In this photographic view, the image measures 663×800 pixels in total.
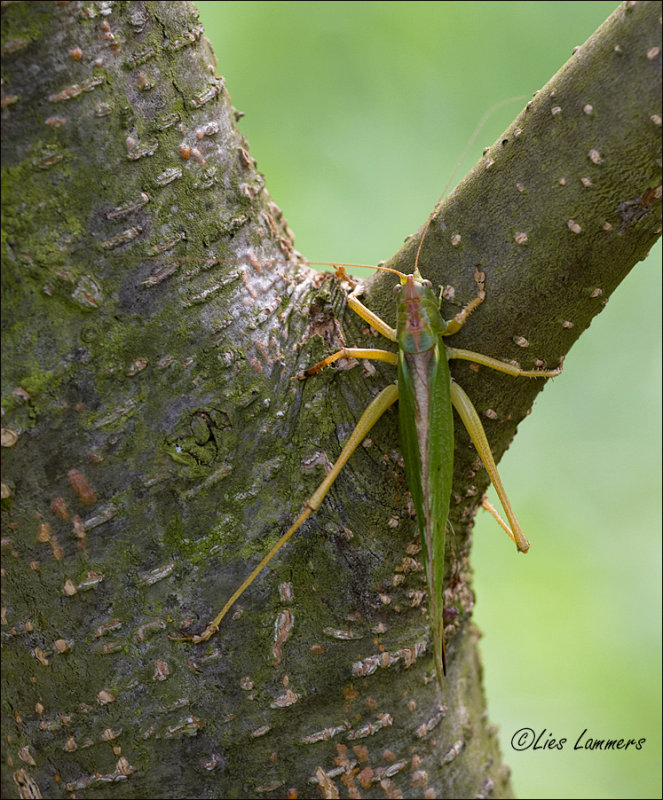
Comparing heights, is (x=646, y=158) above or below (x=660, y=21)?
below

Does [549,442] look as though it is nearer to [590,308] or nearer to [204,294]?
[590,308]

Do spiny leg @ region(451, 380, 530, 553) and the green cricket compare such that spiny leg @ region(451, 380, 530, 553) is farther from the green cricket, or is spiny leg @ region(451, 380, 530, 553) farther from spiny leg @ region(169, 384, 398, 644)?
spiny leg @ region(169, 384, 398, 644)

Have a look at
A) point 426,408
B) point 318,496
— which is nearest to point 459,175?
point 426,408

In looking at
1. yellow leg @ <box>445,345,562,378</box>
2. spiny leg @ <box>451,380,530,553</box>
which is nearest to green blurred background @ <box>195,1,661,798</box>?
spiny leg @ <box>451,380,530,553</box>

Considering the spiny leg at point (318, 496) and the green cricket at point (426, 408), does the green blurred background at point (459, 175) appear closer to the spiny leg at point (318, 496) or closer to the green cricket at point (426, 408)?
the green cricket at point (426, 408)

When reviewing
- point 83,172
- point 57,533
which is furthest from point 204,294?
point 57,533
